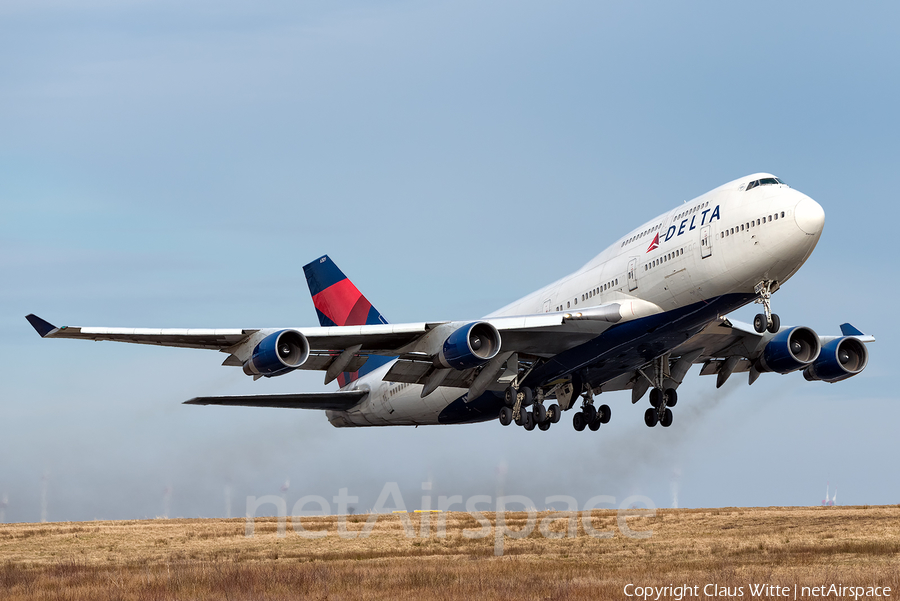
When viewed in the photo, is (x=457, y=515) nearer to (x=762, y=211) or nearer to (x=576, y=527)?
(x=576, y=527)

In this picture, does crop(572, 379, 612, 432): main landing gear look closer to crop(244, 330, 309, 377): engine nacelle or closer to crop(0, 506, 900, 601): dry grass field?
crop(0, 506, 900, 601): dry grass field

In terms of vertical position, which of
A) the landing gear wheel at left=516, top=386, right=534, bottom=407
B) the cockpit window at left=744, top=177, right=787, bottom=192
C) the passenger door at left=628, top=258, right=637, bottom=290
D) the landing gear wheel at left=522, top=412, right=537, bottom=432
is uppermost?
the cockpit window at left=744, top=177, right=787, bottom=192

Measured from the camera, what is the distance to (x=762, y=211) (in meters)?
29.6

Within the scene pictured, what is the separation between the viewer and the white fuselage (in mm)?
29344

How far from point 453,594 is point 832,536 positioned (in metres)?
21.9

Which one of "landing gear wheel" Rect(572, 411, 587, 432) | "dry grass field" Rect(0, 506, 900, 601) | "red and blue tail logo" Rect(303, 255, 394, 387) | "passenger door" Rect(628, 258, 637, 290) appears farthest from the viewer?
"red and blue tail logo" Rect(303, 255, 394, 387)

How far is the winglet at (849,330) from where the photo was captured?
41734mm

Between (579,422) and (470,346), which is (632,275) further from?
(579,422)

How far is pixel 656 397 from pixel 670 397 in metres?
0.61

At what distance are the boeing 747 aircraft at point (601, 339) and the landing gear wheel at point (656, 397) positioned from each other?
0.19 feet

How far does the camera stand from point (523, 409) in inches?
1507

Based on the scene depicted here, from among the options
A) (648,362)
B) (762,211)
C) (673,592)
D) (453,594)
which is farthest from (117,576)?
(762,211)

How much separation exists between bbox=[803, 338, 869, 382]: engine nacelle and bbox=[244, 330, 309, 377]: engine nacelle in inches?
896

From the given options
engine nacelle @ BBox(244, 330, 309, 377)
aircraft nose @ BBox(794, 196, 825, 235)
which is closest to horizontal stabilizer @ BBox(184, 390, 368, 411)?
engine nacelle @ BBox(244, 330, 309, 377)
